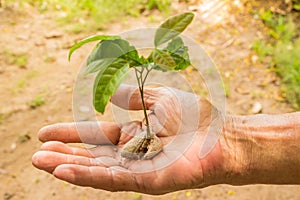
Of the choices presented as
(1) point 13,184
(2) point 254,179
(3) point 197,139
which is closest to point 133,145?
(3) point 197,139

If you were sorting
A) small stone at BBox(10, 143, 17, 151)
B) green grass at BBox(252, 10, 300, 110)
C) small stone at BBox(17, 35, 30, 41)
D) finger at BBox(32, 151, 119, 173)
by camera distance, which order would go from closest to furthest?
finger at BBox(32, 151, 119, 173)
small stone at BBox(10, 143, 17, 151)
green grass at BBox(252, 10, 300, 110)
small stone at BBox(17, 35, 30, 41)

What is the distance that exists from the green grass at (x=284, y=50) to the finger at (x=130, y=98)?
4.74 ft

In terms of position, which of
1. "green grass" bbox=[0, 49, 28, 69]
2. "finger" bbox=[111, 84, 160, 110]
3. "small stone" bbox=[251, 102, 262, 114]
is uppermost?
"finger" bbox=[111, 84, 160, 110]

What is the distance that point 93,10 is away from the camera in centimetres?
357

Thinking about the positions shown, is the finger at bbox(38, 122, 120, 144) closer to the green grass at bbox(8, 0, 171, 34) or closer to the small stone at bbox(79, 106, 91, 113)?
A: the small stone at bbox(79, 106, 91, 113)

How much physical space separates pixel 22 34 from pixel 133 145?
7.68ft

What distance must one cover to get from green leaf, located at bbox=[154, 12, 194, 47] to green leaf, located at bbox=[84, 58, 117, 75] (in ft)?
0.60

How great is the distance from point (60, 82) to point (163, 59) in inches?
73.9

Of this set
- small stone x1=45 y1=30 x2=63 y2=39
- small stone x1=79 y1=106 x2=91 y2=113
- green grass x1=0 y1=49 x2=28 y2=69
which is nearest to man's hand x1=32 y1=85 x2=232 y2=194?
small stone x1=79 y1=106 x2=91 y2=113

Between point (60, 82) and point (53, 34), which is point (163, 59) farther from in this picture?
point (53, 34)

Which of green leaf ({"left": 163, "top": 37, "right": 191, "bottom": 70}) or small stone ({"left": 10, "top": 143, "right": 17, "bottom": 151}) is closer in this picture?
green leaf ({"left": 163, "top": 37, "right": 191, "bottom": 70})

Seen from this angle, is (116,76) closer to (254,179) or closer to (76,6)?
(254,179)

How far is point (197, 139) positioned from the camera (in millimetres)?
1446

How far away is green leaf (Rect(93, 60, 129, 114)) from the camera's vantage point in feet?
3.88
